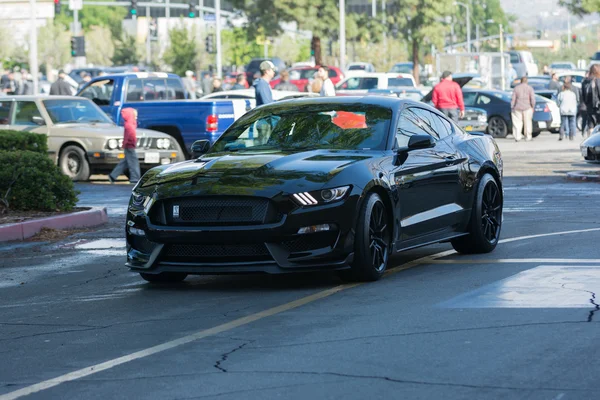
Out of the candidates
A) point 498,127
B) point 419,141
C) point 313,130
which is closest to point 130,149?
point 313,130

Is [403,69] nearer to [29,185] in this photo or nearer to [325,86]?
[325,86]

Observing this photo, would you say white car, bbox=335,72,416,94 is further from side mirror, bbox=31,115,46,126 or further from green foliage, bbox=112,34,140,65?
green foliage, bbox=112,34,140,65

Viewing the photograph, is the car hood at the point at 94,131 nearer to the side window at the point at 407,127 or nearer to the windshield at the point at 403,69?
the side window at the point at 407,127

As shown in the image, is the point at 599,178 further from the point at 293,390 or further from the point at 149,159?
the point at 293,390

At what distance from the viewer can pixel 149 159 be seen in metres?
22.2

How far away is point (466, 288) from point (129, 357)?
3058 mm

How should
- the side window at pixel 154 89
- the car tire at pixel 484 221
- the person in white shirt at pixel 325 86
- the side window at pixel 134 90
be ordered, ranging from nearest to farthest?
the car tire at pixel 484 221
the person in white shirt at pixel 325 86
the side window at pixel 134 90
the side window at pixel 154 89

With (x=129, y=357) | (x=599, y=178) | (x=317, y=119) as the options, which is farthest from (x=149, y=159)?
(x=129, y=357)

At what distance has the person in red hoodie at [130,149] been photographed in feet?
68.5

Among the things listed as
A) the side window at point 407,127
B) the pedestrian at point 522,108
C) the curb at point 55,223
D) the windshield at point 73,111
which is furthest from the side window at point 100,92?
the side window at point 407,127

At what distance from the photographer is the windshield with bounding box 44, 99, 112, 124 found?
75.6ft

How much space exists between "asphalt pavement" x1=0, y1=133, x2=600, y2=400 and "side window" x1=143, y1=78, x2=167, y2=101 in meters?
14.8

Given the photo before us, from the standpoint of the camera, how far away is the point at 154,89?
27.2 meters

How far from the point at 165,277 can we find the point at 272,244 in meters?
1.27
